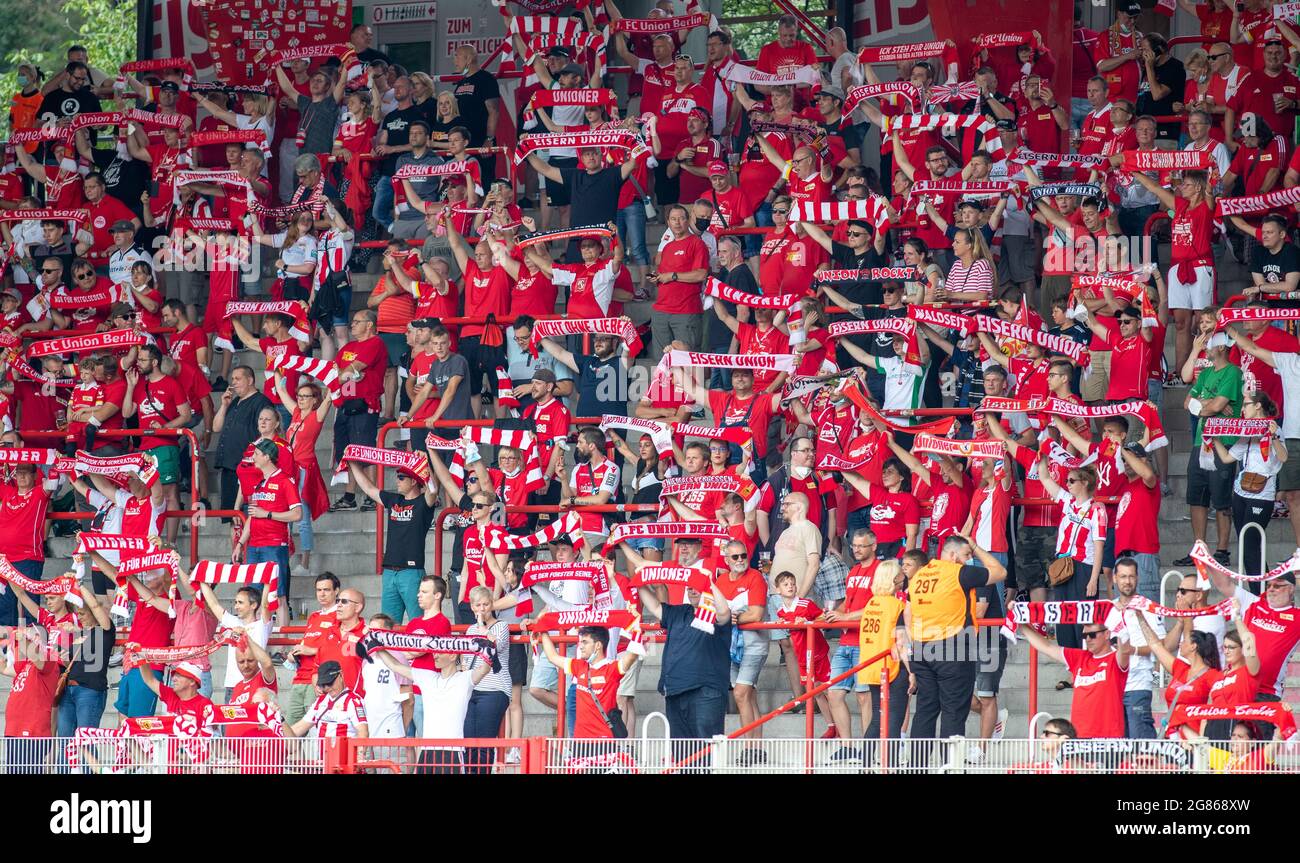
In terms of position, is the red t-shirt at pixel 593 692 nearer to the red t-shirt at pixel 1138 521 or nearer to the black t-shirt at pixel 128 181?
the red t-shirt at pixel 1138 521

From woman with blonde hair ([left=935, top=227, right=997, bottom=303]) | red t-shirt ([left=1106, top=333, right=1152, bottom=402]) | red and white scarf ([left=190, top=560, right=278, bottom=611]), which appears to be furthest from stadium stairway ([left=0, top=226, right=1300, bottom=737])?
woman with blonde hair ([left=935, top=227, right=997, bottom=303])

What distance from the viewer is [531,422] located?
1805cm

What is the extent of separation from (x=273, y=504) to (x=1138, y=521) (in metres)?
6.19

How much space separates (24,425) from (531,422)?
470 cm

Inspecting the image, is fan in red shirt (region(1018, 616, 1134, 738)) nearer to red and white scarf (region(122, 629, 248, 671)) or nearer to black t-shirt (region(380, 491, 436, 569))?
black t-shirt (region(380, 491, 436, 569))

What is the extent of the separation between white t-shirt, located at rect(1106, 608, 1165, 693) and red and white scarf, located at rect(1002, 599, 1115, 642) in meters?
0.09

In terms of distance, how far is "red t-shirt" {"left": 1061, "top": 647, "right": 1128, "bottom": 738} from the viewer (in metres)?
14.1

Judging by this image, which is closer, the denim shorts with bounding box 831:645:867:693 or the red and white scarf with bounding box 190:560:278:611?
the denim shorts with bounding box 831:645:867:693

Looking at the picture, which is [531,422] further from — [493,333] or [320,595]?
[320,595]

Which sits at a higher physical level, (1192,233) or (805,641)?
(1192,233)

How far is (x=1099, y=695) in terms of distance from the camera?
14.2 metres

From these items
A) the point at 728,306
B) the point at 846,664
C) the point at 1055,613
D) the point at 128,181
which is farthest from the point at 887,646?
the point at 128,181

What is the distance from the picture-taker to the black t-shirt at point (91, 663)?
1622 centimetres

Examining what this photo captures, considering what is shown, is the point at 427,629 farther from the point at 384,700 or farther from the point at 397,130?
the point at 397,130
